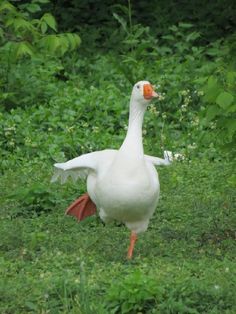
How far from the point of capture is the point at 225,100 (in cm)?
707

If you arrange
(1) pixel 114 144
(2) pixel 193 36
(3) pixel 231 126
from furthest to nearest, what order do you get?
(2) pixel 193 36 < (1) pixel 114 144 < (3) pixel 231 126

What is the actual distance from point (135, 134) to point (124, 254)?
825 millimetres

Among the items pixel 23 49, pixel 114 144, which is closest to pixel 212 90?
pixel 23 49

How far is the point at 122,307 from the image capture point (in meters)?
6.14

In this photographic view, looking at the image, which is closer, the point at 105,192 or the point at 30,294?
the point at 30,294

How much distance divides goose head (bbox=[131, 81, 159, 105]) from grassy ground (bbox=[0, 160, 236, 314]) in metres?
0.79

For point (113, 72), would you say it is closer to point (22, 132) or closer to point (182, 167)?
point (22, 132)

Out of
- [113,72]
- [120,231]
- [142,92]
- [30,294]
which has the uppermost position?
[142,92]

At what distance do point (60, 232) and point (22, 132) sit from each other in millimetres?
2904

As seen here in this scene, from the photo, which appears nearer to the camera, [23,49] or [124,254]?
[124,254]

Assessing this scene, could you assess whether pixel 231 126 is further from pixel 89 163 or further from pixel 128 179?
pixel 89 163

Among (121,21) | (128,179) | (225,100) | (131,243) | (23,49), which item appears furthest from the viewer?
(121,21)

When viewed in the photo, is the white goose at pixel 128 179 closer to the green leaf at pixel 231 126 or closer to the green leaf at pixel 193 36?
the green leaf at pixel 231 126

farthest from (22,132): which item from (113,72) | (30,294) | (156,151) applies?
(30,294)
